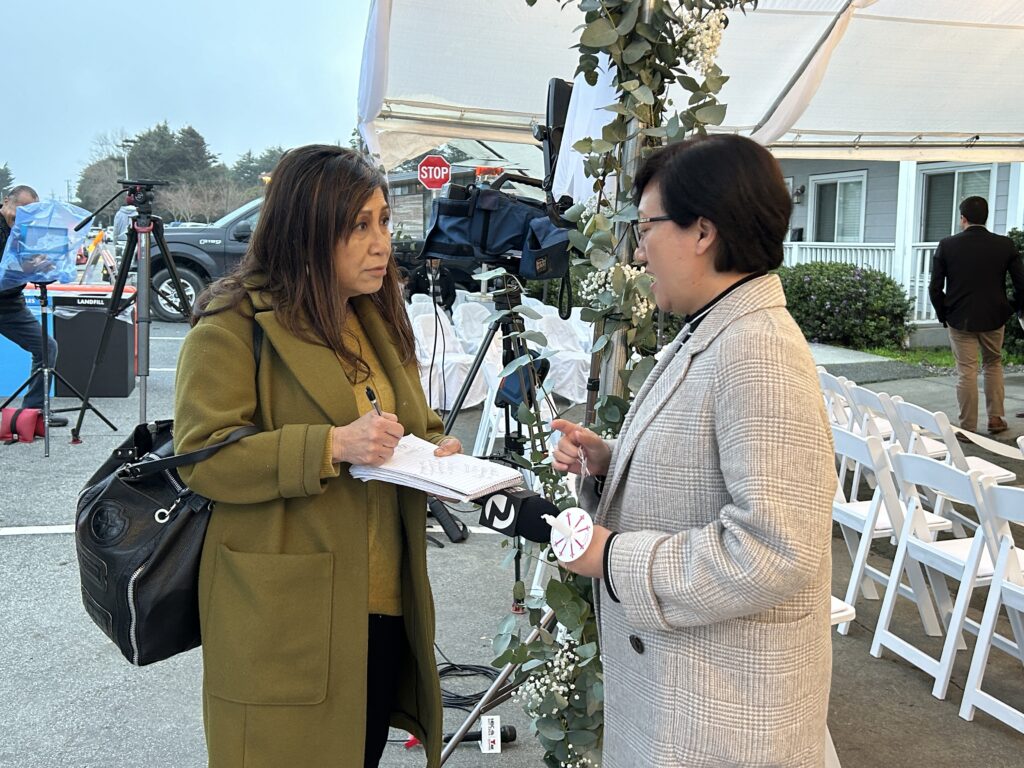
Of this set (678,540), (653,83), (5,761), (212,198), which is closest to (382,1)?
(653,83)

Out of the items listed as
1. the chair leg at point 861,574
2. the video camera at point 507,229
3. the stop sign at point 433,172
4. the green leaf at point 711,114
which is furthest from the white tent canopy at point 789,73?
the stop sign at point 433,172

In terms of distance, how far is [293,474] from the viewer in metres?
1.69

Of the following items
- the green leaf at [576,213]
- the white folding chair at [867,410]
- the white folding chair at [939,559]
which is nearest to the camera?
the green leaf at [576,213]

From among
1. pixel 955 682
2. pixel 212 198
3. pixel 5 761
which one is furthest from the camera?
pixel 212 198

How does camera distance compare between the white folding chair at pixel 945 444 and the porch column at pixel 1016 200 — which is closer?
the white folding chair at pixel 945 444

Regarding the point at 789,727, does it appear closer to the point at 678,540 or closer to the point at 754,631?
the point at 754,631

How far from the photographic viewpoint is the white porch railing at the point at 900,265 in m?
A: 13.4

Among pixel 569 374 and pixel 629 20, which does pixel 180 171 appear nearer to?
pixel 569 374

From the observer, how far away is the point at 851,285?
1294 centimetres

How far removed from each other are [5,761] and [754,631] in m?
2.68

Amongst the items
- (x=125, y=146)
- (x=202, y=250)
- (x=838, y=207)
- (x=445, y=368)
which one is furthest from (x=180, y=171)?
(x=445, y=368)

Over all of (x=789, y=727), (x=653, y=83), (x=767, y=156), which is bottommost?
(x=789, y=727)

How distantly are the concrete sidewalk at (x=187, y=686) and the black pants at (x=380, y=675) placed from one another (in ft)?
3.28

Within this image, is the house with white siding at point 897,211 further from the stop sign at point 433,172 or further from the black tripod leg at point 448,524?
the black tripod leg at point 448,524
